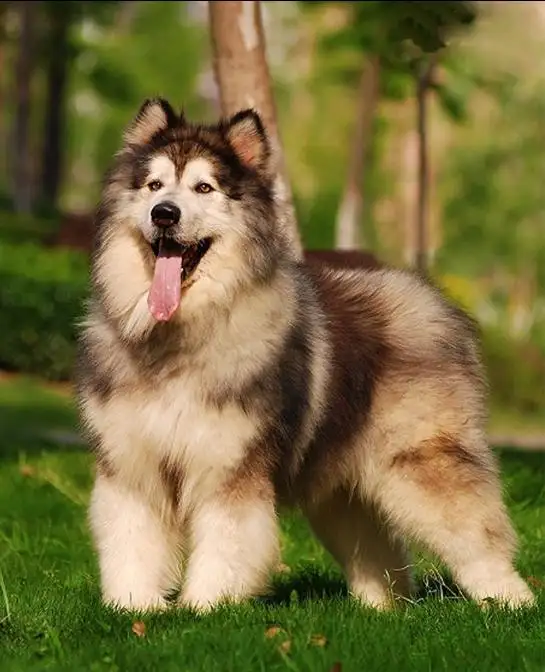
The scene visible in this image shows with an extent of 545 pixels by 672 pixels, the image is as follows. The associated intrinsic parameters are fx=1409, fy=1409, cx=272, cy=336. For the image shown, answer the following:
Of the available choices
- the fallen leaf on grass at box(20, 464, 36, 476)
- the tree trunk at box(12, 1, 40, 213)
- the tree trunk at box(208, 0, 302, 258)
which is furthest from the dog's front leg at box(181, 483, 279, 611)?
the tree trunk at box(12, 1, 40, 213)

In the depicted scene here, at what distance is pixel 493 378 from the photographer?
24.3m

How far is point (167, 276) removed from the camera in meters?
6.36

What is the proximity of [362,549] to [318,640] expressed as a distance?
1833 mm

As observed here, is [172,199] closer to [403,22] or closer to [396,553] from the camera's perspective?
[396,553]

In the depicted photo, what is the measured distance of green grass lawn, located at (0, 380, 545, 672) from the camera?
17.4ft

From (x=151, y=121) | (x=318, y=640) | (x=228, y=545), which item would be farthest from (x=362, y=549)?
(x=151, y=121)

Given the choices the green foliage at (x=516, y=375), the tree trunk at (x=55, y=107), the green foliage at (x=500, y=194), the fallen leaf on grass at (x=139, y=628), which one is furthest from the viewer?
the green foliage at (x=500, y=194)

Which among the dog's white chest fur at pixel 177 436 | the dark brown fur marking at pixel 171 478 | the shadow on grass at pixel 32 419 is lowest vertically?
the shadow on grass at pixel 32 419

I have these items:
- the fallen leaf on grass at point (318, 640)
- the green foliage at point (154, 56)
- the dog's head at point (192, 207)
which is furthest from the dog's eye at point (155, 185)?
the green foliage at point (154, 56)

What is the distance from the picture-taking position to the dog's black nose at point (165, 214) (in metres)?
6.17

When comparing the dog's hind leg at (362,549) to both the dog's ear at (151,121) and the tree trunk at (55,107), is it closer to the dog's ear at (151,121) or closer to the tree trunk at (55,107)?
the dog's ear at (151,121)

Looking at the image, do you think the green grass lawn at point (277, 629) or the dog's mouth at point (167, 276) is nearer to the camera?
the green grass lawn at point (277, 629)

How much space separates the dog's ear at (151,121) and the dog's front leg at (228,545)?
1.74 meters

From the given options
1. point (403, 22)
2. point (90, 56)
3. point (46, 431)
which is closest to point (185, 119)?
point (403, 22)
